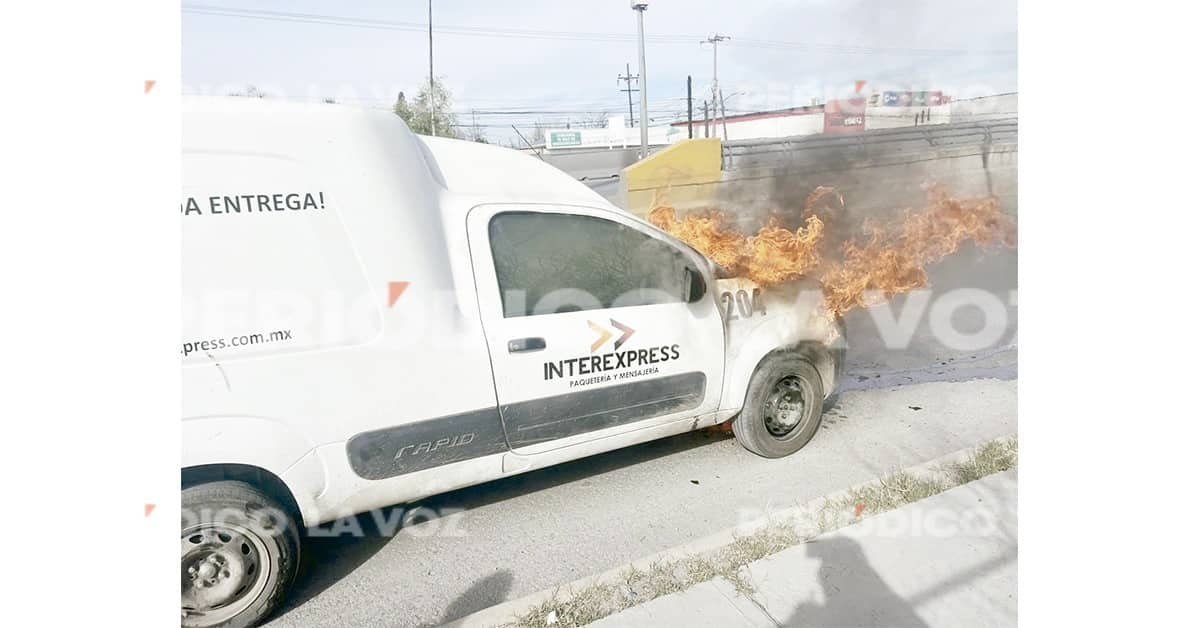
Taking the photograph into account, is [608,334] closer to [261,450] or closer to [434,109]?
[261,450]

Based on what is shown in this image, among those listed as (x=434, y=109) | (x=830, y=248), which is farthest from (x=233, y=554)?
(x=434, y=109)

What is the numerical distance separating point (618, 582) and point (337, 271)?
70.8 inches

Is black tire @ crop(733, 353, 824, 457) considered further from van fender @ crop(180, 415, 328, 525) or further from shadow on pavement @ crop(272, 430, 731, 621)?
van fender @ crop(180, 415, 328, 525)

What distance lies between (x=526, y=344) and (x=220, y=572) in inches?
61.4

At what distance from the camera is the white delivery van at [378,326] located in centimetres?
232

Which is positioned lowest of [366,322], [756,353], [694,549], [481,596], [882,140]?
[481,596]

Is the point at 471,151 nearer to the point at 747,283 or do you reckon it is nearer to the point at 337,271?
the point at 337,271

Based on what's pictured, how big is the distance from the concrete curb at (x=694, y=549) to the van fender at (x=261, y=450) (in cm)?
81

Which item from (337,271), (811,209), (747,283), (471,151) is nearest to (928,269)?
(811,209)

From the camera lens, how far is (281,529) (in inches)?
98.3

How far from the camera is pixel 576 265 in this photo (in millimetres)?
3049

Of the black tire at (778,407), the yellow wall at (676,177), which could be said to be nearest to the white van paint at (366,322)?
the black tire at (778,407)

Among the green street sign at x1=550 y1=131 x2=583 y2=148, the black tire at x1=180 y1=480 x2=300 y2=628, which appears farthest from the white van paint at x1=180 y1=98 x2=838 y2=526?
the green street sign at x1=550 y1=131 x2=583 y2=148

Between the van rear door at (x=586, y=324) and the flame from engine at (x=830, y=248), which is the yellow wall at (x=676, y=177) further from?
the van rear door at (x=586, y=324)
